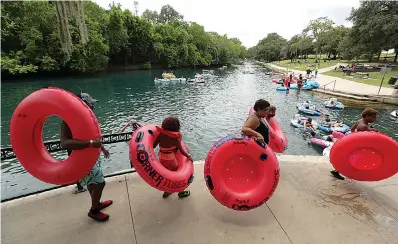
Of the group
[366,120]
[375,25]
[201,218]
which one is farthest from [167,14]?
[201,218]

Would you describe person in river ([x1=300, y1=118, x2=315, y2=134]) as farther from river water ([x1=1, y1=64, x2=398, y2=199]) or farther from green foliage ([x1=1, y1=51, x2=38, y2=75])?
green foliage ([x1=1, y1=51, x2=38, y2=75])

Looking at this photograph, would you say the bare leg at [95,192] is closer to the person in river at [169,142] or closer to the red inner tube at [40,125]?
the red inner tube at [40,125]

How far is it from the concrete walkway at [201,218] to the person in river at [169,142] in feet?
2.38

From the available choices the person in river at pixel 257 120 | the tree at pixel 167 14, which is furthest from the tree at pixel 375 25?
the tree at pixel 167 14

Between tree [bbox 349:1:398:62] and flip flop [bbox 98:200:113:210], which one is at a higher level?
tree [bbox 349:1:398:62]

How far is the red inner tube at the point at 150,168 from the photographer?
11.0 feet

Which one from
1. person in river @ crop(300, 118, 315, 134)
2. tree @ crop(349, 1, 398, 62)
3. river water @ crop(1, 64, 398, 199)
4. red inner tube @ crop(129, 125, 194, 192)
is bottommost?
river water @ crop(1, 64, 398, 199)

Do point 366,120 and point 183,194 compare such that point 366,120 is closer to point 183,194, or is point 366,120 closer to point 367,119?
point 367,119

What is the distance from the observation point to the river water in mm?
9624

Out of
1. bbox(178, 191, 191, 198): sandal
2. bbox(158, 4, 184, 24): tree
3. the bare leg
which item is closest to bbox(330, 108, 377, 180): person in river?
bbox(178, 191, 191, 198): sandal

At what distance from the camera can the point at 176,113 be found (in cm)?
1825

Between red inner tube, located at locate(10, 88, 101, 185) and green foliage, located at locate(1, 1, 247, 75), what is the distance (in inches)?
610

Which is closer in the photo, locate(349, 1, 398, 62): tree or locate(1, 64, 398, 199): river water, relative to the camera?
locate(1, 64, 398, 199): river water

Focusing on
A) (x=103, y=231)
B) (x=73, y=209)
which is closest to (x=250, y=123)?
(x=103, y=231)
